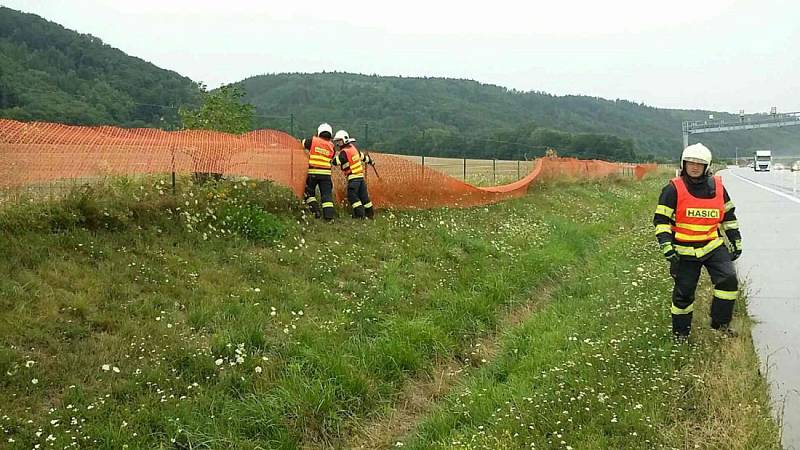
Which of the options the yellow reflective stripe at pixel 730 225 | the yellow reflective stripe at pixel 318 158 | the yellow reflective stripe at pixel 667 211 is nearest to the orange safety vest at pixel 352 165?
the yellow reflective stripe at pixel 318 158

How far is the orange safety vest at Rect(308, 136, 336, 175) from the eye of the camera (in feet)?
29.7

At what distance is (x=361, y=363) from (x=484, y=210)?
26.2 ft

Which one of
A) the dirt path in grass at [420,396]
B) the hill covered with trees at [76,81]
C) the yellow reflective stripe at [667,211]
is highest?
the hill covered with trees at [76,81]

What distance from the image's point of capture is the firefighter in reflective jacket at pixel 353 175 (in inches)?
375

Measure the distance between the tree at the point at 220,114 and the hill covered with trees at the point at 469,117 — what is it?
2.70 metres

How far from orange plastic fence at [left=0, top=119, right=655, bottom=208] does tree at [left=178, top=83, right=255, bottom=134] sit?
1.91m

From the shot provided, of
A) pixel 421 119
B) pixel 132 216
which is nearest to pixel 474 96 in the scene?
pixel 421 119

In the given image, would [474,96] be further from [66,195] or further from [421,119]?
[66,195]

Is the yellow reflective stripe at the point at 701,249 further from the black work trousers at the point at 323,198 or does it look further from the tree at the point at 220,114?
the tree at the point at 220,114

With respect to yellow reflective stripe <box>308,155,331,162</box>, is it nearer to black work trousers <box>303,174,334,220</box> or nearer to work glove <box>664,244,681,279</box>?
black work trousers <box>303,174,334,220</box>

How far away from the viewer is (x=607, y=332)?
5.53 meters

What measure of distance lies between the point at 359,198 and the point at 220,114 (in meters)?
3.24

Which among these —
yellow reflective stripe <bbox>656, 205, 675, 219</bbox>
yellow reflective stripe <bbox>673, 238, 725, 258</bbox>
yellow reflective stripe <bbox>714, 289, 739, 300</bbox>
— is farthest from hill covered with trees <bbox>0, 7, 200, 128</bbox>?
yellow reflective stripe <bbox>714, 289, 739, 300</bbox>

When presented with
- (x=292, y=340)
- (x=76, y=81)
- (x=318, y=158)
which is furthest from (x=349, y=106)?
(x=292, y=340)
